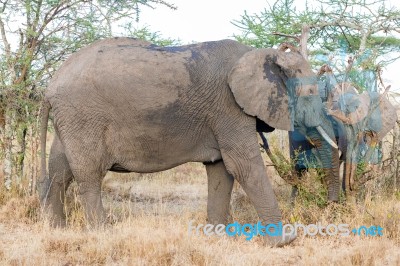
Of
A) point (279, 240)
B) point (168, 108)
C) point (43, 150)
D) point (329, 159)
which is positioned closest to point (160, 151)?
point (168, 108)

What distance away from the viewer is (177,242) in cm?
527

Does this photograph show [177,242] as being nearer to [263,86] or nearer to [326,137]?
[263,86]

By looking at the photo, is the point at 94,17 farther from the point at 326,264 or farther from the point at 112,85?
the point at 326,264

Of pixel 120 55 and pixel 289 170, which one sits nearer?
pixel 120 55

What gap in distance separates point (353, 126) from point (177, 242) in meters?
2.86

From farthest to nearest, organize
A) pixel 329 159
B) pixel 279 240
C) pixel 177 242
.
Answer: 1. pixel 329 159
2. pixel 279 240
3. pixel 177 242

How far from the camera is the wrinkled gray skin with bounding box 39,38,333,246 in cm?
602

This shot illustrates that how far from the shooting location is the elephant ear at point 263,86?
19.9ft

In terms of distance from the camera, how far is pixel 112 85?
599 centimetres

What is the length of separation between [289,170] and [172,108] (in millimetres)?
2025

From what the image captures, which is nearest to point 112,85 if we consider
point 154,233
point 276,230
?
point 154,233

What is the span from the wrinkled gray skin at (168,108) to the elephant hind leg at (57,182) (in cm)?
58

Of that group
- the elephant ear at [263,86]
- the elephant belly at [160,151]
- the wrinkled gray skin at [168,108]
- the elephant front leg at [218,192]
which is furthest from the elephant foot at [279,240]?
the elephant ear at [263,86]

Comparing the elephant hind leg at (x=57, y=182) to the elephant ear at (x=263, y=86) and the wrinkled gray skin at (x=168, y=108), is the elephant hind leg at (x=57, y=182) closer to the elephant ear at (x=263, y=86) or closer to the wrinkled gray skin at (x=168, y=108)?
the wrinkled gray skin at (x=168, y=108)
